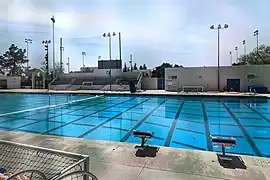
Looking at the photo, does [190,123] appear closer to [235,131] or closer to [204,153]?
[235,131]

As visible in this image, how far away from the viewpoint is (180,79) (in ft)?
65.9

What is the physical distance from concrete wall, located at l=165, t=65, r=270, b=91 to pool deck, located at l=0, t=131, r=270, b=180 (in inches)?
650

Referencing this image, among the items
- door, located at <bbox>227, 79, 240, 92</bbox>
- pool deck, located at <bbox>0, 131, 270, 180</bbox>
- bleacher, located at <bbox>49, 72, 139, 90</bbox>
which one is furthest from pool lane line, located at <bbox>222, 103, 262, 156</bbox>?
bleacher, located at <bbox>49, 72, 139, 90</bbox>

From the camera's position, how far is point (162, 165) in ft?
10.6

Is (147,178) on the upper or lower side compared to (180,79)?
lower

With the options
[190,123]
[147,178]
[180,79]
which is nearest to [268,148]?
[190,123]

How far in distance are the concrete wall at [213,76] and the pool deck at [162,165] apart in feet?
54.1

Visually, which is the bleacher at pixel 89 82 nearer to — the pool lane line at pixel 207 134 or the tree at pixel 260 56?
the pool lane line at pixel 207 134

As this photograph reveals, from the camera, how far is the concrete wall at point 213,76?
18.1 meters

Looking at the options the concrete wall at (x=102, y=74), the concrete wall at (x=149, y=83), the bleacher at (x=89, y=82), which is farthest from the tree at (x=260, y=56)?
the bleacher at (x=89, y=82)

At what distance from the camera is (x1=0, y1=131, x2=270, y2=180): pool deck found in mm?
2896

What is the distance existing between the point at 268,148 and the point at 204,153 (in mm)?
2416

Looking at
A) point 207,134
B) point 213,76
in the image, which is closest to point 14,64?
point 213,76

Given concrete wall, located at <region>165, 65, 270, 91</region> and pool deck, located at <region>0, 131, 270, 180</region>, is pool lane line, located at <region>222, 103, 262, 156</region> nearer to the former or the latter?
pool deck, located at <region>0, 131, 270, 180</region>
